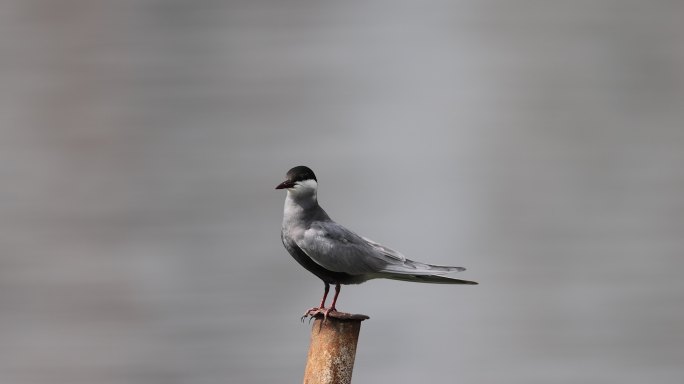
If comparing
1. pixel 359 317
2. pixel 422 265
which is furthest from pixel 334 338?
pixel 422 265

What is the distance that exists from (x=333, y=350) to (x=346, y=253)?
37 centimetres

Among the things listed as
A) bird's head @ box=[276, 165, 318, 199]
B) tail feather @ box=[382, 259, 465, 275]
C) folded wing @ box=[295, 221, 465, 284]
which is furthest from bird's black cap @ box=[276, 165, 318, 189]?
tail feather @ box=[382, 259, 465, 275]

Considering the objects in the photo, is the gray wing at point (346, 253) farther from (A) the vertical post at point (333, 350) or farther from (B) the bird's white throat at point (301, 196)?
(A) the vertical post at point (333, 350)

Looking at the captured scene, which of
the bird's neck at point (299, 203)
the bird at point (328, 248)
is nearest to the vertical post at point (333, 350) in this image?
the bird at point (328, 248)

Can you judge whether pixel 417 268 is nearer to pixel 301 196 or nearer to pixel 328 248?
pixel 328 248

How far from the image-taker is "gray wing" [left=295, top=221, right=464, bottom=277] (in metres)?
2.27

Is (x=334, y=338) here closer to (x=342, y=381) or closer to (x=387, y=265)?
(x=342, y=381)

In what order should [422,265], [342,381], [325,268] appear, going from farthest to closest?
[325,268] < [422,265] < [342,381]

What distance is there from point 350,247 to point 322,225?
11 cm

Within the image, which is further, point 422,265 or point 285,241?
point 285,241

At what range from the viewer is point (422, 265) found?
221 centimetres

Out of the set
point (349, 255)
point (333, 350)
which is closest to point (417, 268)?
point (349, 255)

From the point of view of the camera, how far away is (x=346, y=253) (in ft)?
7.57

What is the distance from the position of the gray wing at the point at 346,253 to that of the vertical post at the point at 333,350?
0.24 metres
